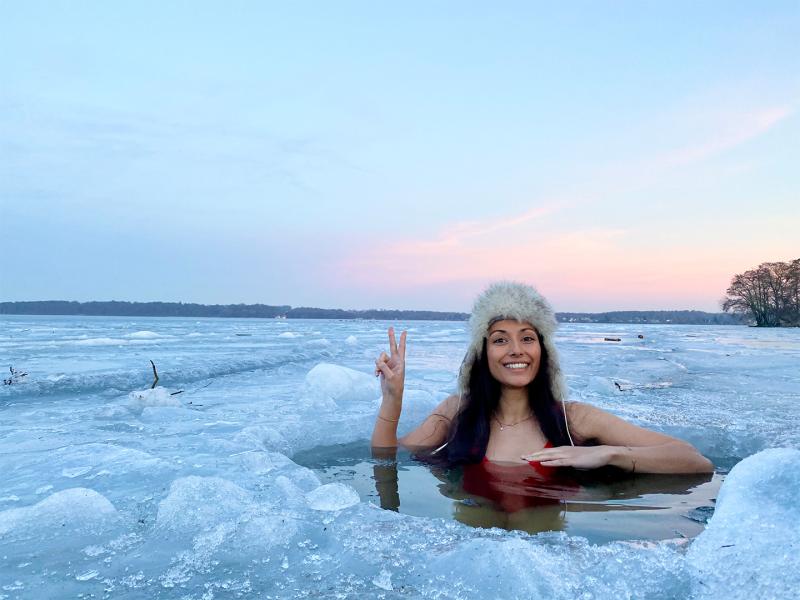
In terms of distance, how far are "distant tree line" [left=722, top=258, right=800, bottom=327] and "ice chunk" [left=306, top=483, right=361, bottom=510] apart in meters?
63.0

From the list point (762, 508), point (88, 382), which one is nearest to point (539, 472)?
point (762, 508)

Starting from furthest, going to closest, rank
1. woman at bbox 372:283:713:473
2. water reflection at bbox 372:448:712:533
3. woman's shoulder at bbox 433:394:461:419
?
woman's shoulder at bbox 433:394:461:419, woman at bbox 372:283:713:473, water reflection at bbox 372:448:712:533

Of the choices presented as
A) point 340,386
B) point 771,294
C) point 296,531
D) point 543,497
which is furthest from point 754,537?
point 771,294

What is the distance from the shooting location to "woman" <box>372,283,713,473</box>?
3.76 metres

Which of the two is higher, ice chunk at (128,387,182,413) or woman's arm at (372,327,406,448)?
woman's arm at (372,327,406,448)

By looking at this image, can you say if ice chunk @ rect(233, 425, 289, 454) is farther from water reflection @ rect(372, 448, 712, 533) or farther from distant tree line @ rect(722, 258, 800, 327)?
distant tree line @ rect(722, 258, 800, 327)

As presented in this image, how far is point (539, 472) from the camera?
358 cm

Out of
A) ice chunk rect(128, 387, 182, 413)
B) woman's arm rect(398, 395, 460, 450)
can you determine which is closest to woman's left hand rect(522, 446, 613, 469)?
Result: woman's arm rect(398, 395, 460, 450)

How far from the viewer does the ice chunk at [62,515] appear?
270 centimetres

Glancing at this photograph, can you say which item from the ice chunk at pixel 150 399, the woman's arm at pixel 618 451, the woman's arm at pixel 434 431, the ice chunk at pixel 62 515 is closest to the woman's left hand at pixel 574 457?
the woman's arm at pixel 618 451

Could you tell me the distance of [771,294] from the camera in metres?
55.1

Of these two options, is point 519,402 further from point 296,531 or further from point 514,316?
point 296,531

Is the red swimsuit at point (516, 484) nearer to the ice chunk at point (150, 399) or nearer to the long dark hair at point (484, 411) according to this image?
the long dark hair at point (484, 411)

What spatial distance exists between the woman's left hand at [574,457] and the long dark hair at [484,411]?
309 mm
